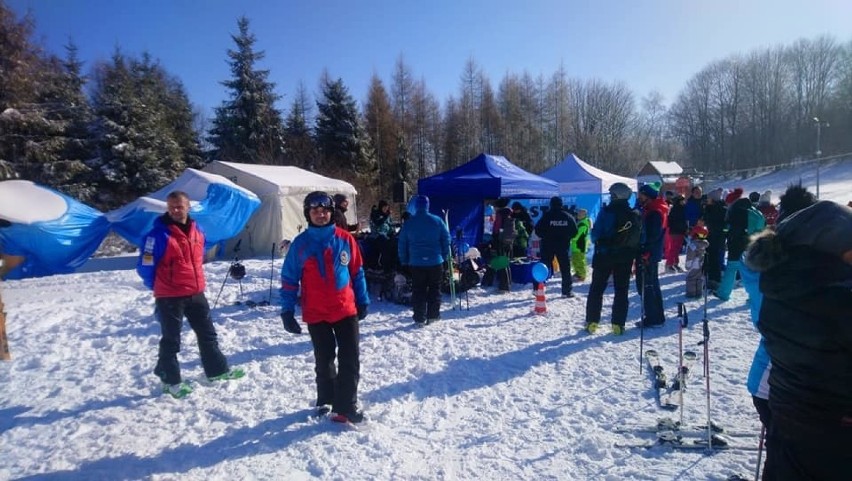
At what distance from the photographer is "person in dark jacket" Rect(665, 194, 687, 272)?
9.93 meters

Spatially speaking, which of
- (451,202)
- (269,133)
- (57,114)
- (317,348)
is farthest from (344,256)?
(269,133)

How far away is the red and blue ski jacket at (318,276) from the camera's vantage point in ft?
11.6

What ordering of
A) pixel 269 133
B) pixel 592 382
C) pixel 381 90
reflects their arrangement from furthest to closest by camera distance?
1. pixel 381 90
2. pixel 269 133
3. pixel 592 382

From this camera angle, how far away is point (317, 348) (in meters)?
3.64

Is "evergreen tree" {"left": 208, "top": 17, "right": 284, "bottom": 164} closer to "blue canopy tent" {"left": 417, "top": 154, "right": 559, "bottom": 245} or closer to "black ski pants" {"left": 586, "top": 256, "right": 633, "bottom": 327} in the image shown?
"blue canopy tent" {"left": 417, "top": 154, "right": 559, "bottom": 245}

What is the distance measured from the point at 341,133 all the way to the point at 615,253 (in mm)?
27088

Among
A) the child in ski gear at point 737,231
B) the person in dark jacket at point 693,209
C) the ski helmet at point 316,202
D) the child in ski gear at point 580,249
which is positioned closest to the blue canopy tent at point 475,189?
the child in ski gear at point 580,249

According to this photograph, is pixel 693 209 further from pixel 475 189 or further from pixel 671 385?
pixel 671 385

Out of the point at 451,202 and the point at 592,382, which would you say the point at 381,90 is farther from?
the point at 592,382

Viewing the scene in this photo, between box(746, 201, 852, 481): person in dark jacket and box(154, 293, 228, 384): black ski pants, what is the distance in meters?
4.24

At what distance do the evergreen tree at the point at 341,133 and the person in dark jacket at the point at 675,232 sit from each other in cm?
2286

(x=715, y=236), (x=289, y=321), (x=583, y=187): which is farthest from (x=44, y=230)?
(x=715, y=236)

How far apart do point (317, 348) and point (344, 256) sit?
0.77 m

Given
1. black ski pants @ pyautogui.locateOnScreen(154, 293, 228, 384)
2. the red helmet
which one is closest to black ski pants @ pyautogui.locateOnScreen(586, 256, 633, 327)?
the red helmet
